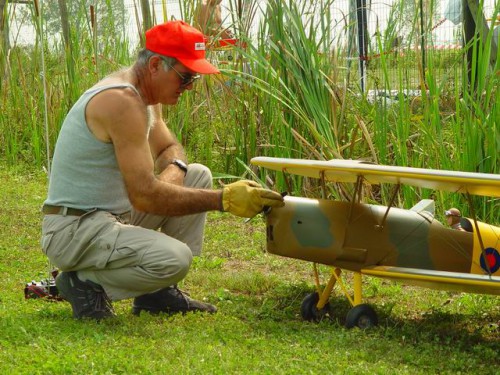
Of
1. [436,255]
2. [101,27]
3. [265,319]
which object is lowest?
[265,319]

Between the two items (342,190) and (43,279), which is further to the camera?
(342,190)

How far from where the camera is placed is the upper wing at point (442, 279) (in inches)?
159

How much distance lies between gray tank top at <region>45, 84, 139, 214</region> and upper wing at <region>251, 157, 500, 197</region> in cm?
78

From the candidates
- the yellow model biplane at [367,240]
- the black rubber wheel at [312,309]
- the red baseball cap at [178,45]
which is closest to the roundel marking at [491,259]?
the yellow model biplane at [367,240]

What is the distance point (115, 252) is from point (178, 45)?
3.54ft

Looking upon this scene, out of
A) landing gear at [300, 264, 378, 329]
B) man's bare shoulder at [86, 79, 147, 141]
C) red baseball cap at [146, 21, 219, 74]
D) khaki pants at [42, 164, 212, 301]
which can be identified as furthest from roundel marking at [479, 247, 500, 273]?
man's bare shoulder at [86, 79, 147, 141]

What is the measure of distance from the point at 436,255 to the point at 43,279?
238cm

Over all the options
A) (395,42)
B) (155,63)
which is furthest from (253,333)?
(395,42)

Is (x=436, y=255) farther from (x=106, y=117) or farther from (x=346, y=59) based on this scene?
(x=346, y=59)

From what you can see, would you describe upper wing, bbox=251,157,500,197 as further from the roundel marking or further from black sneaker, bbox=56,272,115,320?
black sneaker, bbox=56,272,115,320

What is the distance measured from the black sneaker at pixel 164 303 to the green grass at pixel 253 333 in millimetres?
99

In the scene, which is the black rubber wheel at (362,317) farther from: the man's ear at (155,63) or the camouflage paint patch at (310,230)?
the man's ear at (155,63)

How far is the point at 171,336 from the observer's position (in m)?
4.25

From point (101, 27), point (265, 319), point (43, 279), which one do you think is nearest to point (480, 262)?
point (265, 319)
